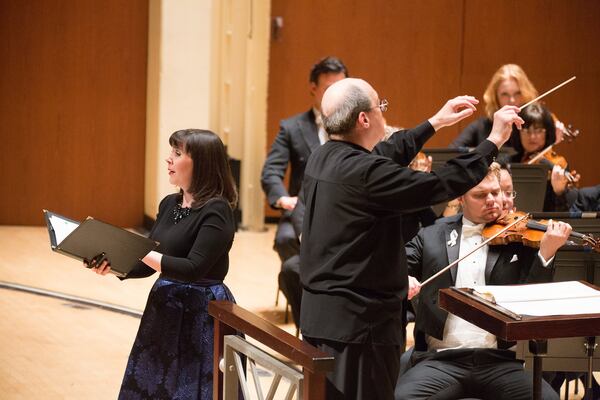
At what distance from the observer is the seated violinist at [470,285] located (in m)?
3.65

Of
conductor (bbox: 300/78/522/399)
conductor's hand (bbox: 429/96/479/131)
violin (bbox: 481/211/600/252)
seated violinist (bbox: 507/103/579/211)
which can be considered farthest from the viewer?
seated violinist (bbox: 507/103/579/211)

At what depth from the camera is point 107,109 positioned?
8.70 metres

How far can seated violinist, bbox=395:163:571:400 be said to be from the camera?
3.65 meters

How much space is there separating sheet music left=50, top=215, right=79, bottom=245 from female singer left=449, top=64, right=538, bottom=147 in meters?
3.03

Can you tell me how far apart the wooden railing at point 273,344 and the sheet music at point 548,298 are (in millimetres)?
748

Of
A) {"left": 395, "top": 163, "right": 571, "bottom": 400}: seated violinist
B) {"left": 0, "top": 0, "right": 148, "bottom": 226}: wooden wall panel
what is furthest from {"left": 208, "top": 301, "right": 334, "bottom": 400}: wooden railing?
{"left": 0, "top": 0, "right": 148, "bottom": 226}: wooden wall panel

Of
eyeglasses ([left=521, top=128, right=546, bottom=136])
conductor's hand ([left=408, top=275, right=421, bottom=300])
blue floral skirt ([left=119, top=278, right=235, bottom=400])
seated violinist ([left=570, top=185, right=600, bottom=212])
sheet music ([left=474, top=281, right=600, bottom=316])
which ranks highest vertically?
eyeglasses ([left=521, top=128, right=546, bottom=136])

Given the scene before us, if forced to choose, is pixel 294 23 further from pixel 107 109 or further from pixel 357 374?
pixel 357 374

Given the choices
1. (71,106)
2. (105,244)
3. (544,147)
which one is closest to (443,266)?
(105,244)

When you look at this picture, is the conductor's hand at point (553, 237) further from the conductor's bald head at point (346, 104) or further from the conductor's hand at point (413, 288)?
the conductor's bald head at point (346, 104)

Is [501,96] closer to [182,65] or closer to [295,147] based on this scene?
[295,147]

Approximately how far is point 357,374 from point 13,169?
626 cm

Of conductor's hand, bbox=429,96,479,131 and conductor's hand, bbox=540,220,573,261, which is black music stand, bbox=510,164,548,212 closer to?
conductor's hand, bbox=540,220,573,261

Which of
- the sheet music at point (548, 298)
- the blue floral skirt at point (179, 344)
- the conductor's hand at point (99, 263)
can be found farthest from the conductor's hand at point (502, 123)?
the conductor's hand at point (99, 263)
